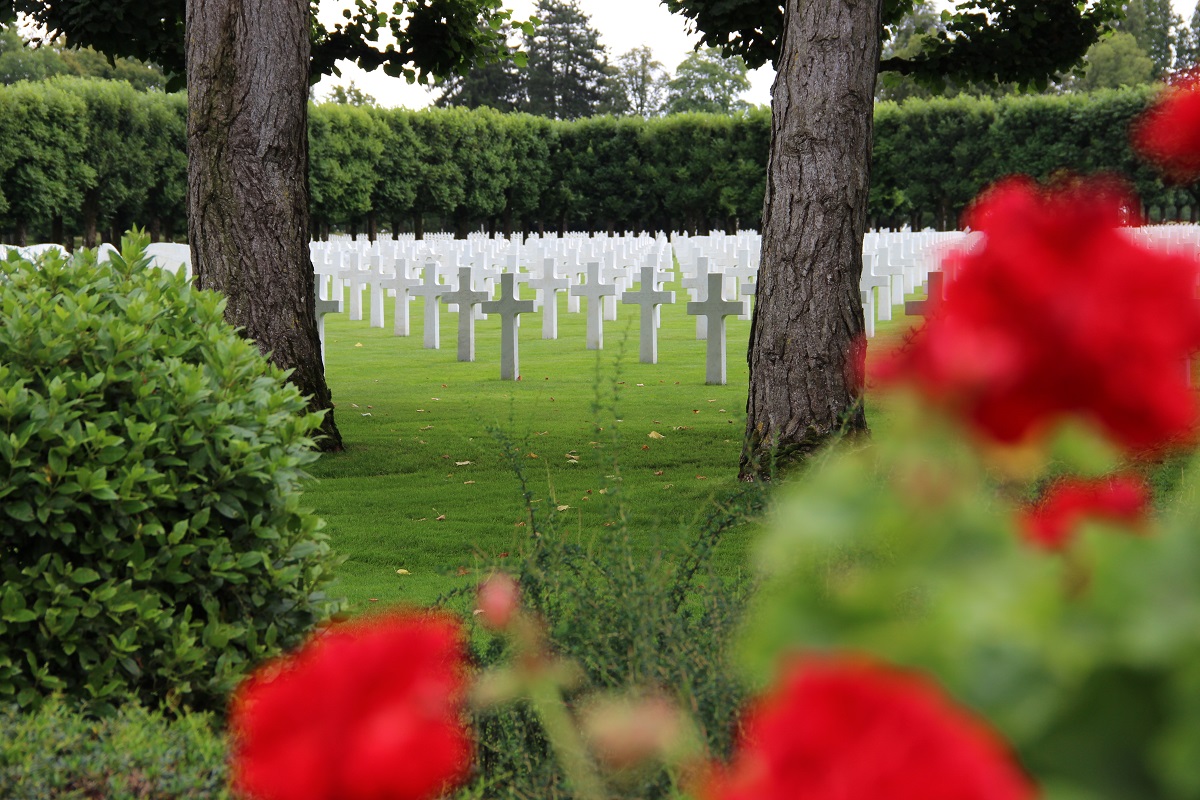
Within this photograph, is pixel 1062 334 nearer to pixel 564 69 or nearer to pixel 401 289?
pixel 401 289

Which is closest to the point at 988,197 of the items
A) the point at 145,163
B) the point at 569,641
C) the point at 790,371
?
the point at 569,641

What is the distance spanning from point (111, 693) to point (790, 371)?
4.98 meters

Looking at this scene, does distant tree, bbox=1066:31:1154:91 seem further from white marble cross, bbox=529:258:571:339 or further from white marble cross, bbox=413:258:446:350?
white marble cross, bbox=413:258:446:350

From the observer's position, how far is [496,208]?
47.8 metres

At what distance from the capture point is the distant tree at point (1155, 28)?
79375mm

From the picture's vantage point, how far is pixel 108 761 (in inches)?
106

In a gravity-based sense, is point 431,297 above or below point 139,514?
above

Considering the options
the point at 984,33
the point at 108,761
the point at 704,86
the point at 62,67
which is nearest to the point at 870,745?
the point at 108,761

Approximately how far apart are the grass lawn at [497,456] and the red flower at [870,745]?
294 centimetres

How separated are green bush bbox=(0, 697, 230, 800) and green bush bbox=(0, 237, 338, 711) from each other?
396mm

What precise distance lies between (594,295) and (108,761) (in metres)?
13.7

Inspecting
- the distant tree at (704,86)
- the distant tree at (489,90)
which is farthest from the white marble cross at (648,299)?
the distant tree at (704,86)

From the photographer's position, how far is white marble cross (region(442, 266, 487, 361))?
15.1 m

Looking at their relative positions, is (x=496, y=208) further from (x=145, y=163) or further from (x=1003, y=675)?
(x=1003, y=675)
